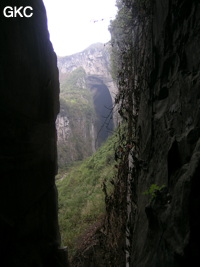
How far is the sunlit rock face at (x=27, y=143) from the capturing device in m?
3.81

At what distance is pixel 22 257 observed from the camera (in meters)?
3.98

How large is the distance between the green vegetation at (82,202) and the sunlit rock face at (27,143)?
1.75m

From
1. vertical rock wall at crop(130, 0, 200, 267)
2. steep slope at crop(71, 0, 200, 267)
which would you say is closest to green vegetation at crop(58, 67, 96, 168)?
steep slope at crop(71, 0, 200, 267)

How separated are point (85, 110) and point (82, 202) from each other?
3395 centimetres

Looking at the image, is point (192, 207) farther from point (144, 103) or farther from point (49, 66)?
point (49, 66)

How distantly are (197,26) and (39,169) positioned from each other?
10.8ft

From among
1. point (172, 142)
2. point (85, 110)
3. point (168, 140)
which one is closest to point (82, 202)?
point (168, 140)

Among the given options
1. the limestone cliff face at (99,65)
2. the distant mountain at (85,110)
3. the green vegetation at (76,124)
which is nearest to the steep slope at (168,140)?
the distant mountain at (85,110)

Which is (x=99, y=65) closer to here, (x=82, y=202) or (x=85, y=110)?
(x=85, y=110)

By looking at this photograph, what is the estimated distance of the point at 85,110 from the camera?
151 ft

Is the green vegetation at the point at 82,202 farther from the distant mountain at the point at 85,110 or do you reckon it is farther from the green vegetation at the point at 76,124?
the green vegetation at the point at 76,124

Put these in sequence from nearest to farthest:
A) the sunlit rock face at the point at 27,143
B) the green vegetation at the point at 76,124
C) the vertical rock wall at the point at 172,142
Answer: the vertical rock wall at the point at 172,142
the sunlit rock face at the point at 27,143
the green vegetation at the point at 76,124

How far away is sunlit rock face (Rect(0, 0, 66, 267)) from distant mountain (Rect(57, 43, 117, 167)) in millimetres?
27195

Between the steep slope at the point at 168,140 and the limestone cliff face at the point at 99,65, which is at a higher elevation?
the limestone cliff face at the point at 99,65
